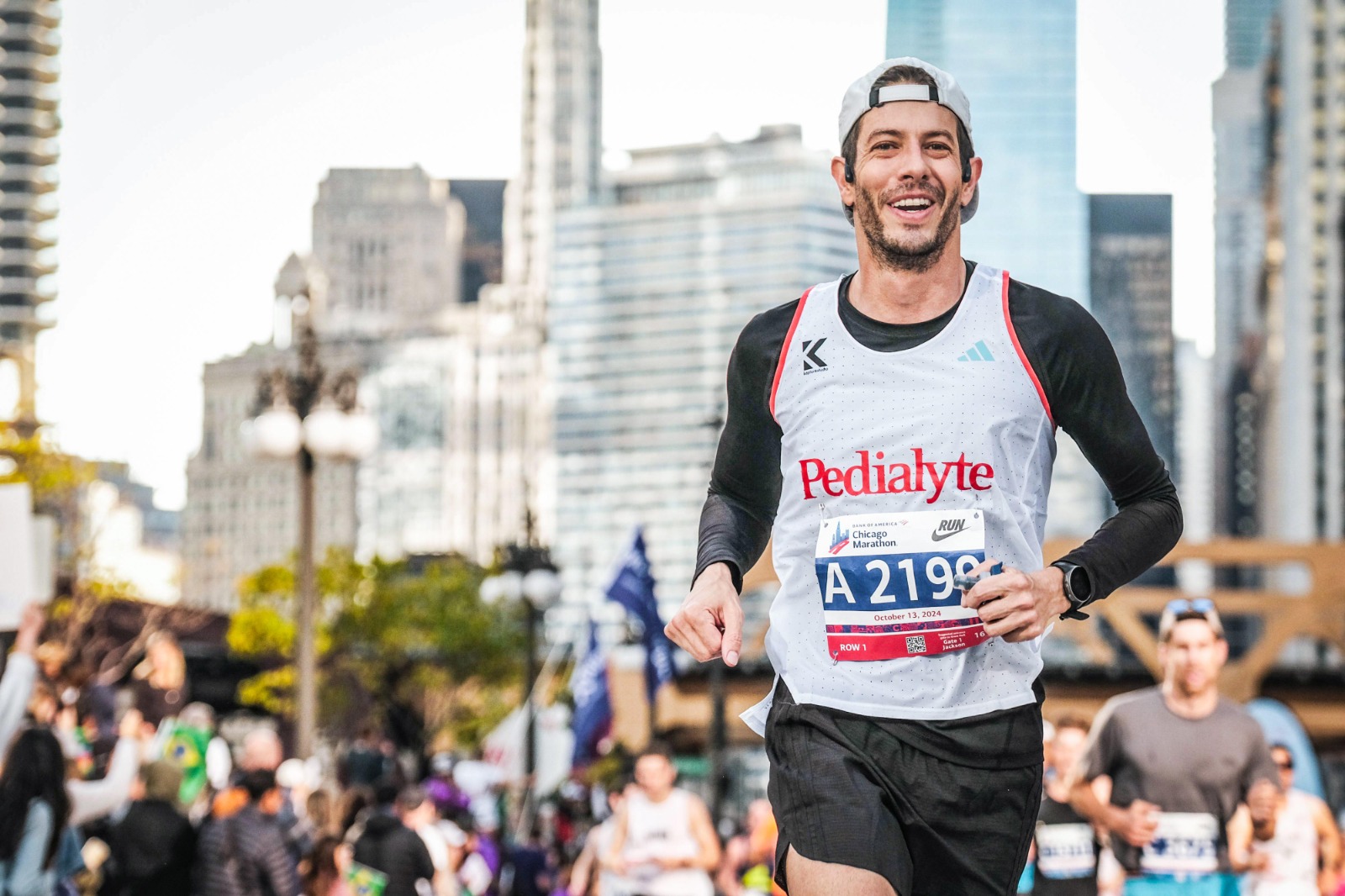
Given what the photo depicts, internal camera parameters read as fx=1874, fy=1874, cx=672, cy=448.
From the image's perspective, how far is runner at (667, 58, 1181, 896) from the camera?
3.70 metres

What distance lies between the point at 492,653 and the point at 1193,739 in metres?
71.6

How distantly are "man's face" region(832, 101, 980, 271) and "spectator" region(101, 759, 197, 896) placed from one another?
7.22 metres

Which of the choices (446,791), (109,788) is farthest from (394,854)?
(446,791)

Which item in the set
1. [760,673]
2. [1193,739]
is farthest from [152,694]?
[760,673]

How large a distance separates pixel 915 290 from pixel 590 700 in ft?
56.5

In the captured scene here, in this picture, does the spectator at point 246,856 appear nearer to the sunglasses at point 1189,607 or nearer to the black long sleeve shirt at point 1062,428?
the sunglasses at point 1189,607

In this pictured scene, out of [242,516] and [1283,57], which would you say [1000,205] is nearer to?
[1283,57]

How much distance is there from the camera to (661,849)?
11.0 m

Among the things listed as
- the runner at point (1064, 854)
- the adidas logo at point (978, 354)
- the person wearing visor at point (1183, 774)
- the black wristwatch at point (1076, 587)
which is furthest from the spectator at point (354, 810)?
the black wristwatch at point (1076, 587)

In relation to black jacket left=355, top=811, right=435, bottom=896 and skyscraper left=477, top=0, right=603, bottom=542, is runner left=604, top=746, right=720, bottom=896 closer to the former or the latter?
black jacket left=355, top=811, right=435, bottom=896

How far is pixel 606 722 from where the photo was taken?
70.6 feet

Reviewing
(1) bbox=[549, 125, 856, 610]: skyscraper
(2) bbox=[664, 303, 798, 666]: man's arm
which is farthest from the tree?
(1) bbox=[549, 125, 856, 610]: skyscraper

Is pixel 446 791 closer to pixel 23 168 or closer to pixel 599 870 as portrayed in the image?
pixel 599 870

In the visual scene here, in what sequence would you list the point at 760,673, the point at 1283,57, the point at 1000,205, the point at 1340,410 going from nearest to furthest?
the point at 760,673 → the point at 1340,410 → the point at 1283,57 → the point at 1000,205
